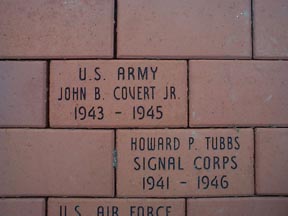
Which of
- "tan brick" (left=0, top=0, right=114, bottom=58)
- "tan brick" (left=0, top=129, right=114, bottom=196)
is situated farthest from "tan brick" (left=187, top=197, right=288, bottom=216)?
"tan brick" (left=0, top=0, right=114, bottom=58)

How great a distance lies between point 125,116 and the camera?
1.93 meters

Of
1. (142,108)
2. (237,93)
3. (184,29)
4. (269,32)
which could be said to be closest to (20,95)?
(142,108)

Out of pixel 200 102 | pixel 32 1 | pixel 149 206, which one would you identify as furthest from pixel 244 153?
pixel 32 1

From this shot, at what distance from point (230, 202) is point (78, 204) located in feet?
2.81

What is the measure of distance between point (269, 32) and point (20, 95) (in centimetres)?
145

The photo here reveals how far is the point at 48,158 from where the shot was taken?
1.92 metres

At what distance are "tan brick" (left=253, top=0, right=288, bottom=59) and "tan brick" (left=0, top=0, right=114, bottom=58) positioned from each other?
2.72 ft

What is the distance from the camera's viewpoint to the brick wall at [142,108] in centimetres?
192

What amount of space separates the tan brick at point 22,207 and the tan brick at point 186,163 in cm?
45

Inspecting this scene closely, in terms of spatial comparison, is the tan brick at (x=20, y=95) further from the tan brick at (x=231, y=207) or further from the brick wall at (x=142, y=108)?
the tan brick at (x=231, y=207)

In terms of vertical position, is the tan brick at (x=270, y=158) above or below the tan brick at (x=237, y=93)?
below

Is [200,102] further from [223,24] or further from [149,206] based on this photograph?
[149,206]

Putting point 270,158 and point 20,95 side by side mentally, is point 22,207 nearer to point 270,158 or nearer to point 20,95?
point 20,95

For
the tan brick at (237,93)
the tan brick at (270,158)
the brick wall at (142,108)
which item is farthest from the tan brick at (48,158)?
the tan brick at (270,158)
